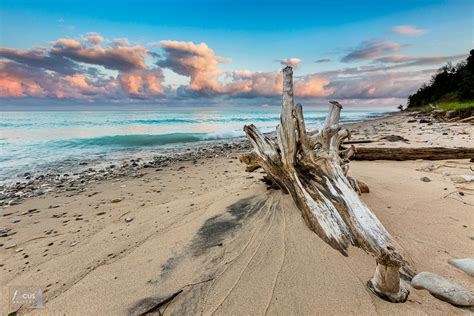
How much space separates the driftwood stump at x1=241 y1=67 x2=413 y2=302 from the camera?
7.95ft

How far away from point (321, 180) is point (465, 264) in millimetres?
1483

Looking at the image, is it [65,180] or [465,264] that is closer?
[465,264]

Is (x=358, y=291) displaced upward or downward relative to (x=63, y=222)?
upward

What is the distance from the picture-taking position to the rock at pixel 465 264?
7.01ft

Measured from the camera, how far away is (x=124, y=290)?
7.03ft

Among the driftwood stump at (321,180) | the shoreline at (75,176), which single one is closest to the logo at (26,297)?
the driftwood stump at (321,180)

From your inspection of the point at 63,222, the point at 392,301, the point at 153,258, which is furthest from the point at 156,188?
the point at 392,301

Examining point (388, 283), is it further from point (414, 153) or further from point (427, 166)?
point (414, 153)


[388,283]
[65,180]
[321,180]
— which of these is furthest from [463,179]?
[65,180]

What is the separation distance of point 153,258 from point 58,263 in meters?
1.21

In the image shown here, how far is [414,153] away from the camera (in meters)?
6.36

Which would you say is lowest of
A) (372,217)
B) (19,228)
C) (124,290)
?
(19,228)

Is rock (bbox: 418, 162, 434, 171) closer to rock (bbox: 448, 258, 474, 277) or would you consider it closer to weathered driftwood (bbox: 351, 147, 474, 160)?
weathered driftwood (bbox: 351, 147, 474, 160)

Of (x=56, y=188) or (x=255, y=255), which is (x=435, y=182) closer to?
(x=255, y=255)
